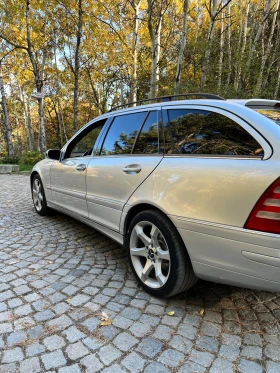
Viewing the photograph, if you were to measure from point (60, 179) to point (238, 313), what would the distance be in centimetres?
279

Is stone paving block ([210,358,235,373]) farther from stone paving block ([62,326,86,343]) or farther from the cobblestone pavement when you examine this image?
stone paving block ([62,326,86,343])

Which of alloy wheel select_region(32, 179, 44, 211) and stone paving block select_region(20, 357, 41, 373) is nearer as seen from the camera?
stone paving block select_region(20, 357, 41, 373)

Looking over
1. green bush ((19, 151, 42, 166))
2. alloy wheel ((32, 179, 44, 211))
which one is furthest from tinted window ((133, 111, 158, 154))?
green bush ((19, 151, 42, 166))

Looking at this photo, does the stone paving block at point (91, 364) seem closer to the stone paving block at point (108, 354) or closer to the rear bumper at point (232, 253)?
the stone paving block at point (108, 354)

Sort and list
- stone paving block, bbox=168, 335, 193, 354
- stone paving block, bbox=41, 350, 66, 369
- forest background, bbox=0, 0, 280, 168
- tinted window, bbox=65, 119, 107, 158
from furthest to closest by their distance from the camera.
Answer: forest background, bbox=0, 0, 280, 168, tinted window, bbox=65, 119, 107, 158, stone paving block, bbox=168, 335, 193, 354, stone paving block, bbox=41, 350, 66, 369

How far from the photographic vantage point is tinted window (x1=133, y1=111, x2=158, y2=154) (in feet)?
7.80

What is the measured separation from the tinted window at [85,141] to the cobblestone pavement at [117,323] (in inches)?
55.7

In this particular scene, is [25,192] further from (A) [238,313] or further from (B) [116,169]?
(A) [238,313]

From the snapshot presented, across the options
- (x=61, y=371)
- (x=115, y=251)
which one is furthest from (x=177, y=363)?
(x=115, y=251)

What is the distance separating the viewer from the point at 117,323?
197 centimetres

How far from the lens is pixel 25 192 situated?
282 inches

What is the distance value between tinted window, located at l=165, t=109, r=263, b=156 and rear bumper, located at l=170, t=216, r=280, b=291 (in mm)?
512

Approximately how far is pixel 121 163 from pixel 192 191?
96cm

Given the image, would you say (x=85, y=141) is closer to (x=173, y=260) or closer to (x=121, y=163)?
(x=121, y=163)
